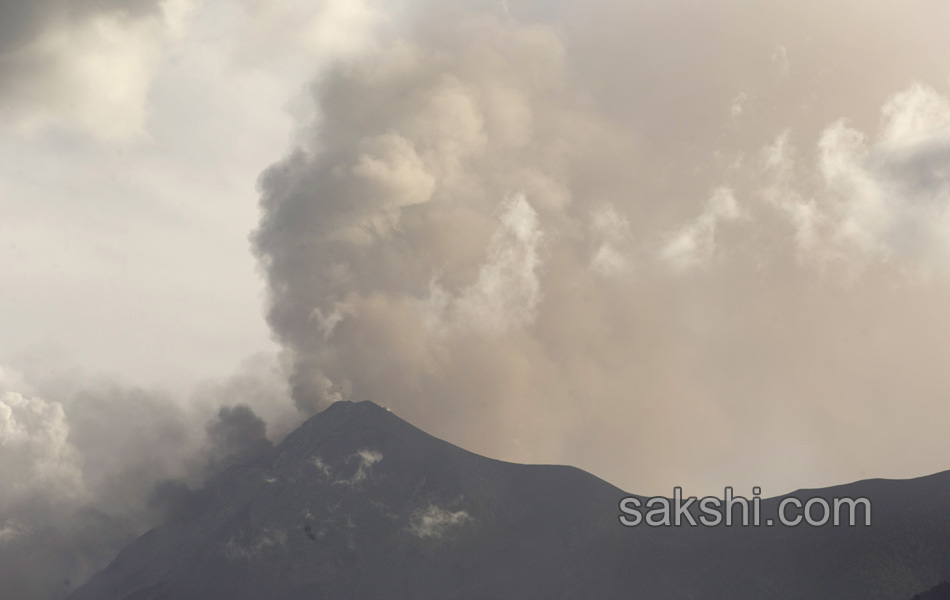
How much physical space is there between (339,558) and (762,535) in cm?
11072

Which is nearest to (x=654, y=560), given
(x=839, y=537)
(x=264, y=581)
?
(x=839, y=537)

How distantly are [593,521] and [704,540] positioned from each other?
109 feet

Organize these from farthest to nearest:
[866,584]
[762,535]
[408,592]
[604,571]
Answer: [408,592] < [604,571] < [762,535] < [866,584]

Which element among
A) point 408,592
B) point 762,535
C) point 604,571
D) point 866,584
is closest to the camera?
point 866,584

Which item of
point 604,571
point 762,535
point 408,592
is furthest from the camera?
point 408,592

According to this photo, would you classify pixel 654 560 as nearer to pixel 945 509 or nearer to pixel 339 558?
pixel 945 509

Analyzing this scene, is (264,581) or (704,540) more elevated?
(704,540)

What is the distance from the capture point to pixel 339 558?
199000 mm

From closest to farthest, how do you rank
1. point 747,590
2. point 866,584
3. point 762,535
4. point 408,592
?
point 866,584, point 747,590, point 762,535, point 408,592

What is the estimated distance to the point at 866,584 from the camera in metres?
138

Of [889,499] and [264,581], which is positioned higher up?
[889,499]

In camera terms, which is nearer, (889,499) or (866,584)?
(866,584)

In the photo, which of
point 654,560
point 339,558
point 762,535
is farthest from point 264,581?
point 762,535

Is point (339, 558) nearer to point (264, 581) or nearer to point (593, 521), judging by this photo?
point (264, 581)
